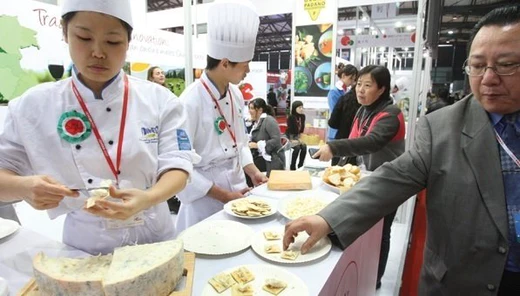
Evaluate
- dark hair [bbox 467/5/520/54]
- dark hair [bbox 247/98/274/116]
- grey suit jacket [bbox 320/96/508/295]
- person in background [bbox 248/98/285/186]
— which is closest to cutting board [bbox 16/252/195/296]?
grey suit jacket [bbox 320/96/508/295]

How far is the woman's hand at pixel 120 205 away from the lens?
827 millimetres

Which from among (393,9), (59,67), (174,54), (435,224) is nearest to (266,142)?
(174,54)

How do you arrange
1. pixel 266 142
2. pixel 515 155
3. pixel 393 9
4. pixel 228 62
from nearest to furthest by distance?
pixel 515 155 < pixel 228 62 < pixel 266 142 < pixel 393 9

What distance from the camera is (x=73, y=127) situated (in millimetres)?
1038

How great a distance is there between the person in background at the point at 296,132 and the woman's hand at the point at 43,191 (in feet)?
16.7

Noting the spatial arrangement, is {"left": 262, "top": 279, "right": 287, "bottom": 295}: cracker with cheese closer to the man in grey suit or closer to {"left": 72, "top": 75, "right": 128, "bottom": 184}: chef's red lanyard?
the man in grey suit

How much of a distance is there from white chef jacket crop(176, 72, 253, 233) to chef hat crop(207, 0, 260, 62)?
0.18 meters

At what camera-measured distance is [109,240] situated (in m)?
1.10

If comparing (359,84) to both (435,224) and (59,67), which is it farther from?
(59,67)

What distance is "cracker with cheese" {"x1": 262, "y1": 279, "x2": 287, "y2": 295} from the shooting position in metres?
0.93

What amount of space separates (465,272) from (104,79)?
51.8 inches

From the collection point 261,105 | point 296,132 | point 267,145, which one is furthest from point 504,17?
point 296,132

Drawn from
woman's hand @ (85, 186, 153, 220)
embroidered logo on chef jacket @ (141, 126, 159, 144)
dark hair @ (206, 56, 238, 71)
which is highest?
dark hair @ (206, 56, 238, 71)

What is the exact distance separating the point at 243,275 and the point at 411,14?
11.6m
